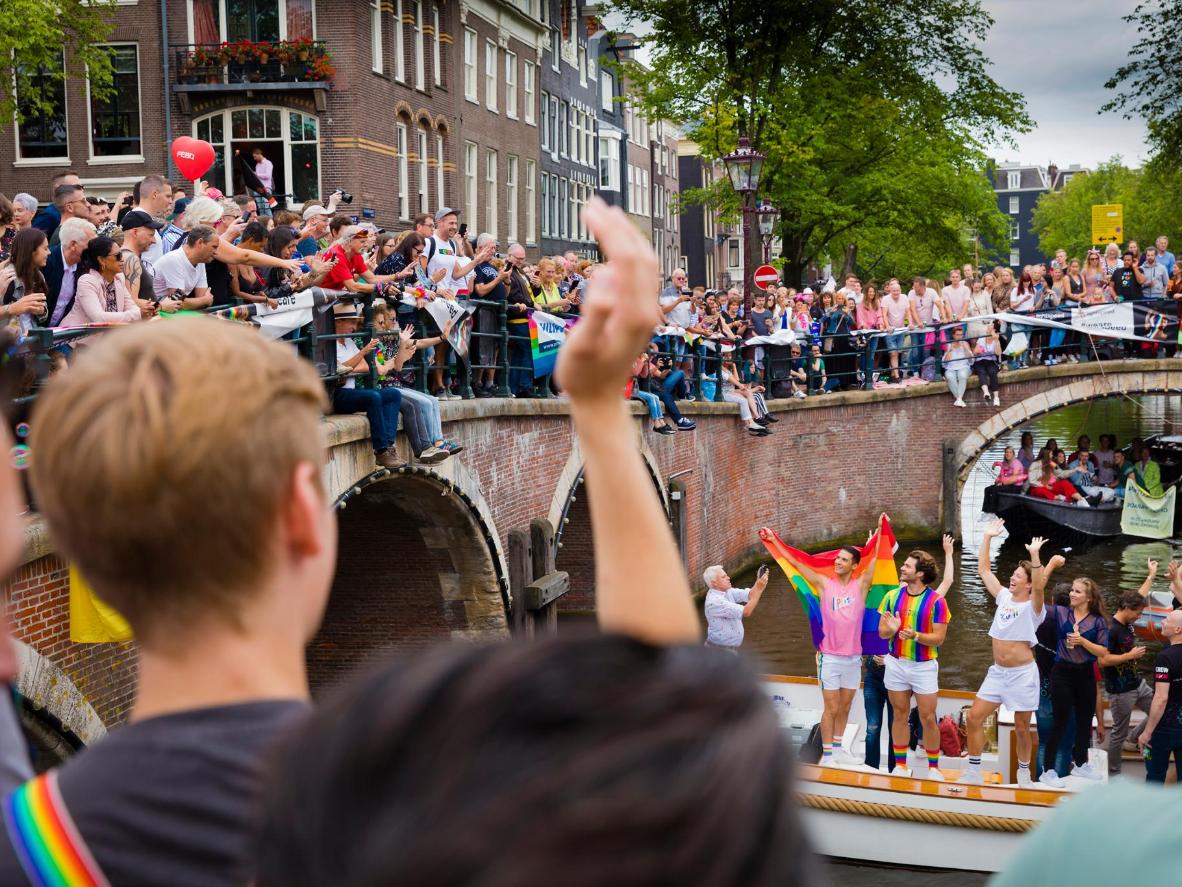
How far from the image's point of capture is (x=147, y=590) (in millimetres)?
1350

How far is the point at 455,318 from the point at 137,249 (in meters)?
4.72

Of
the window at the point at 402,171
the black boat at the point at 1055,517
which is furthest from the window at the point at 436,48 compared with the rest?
the black boat at the point at 1055,517

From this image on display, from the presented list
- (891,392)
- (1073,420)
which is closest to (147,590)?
(891,392)

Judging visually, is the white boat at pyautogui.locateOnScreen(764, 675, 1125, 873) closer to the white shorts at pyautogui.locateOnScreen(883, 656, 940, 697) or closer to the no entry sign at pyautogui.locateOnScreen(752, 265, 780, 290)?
the white shorts at pyautogui.locateOnScreen(883, 656, 940, 697)

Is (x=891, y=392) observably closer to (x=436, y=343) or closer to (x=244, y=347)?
(x=436, y=343)

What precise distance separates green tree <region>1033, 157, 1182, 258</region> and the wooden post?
148 feet

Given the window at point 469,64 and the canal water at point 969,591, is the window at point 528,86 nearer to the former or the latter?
the window at point 469,64

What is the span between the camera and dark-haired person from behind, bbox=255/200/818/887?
79 centimetres

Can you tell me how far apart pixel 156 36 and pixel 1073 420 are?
108 feet

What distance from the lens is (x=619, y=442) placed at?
61.6 inches

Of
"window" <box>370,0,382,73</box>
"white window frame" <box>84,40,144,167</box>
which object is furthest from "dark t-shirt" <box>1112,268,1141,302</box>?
"white window frame" <box>84,40,144,167</box>

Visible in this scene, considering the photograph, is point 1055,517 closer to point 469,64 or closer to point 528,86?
point 469,64

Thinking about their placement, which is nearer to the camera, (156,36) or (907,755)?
(907,755)

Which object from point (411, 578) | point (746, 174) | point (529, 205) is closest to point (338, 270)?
point (411, 578)
